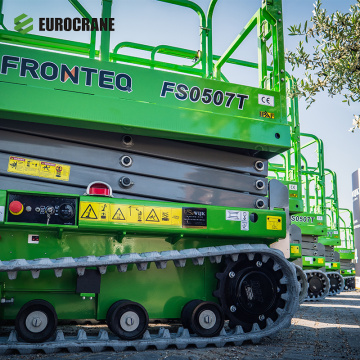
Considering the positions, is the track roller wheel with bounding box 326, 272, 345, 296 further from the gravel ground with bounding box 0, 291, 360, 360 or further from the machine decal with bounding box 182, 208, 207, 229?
the machine decal with bounding box 182, 208, 207, 229

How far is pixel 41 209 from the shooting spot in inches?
143

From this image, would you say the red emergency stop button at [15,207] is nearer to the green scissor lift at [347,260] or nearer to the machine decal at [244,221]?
the machine decal at [244,221]

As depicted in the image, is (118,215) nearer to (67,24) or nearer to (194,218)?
(194,218)

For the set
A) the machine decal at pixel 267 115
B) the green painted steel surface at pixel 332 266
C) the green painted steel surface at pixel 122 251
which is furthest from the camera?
the green painted steel surface at pixel 332 266

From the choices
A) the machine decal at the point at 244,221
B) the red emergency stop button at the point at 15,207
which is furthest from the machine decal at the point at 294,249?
the red emergency stop button at the point at 15,207

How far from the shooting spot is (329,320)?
22.1 ft

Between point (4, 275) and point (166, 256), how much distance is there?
1341 mm

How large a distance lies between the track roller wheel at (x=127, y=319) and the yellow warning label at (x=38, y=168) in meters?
1.18

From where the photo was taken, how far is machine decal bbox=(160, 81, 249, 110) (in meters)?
4.19

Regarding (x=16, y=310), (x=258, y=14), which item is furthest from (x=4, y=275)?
(x=258, y=14)

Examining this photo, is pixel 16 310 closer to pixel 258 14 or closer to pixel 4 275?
pixel 4 275

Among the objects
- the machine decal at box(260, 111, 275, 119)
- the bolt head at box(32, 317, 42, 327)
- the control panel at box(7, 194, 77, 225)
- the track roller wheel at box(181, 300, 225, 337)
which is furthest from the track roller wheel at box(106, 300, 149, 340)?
the machine decal at box(260, 111, 275, 119)

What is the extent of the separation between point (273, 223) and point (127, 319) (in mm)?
1611

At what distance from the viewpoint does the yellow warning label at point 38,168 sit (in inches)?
150
